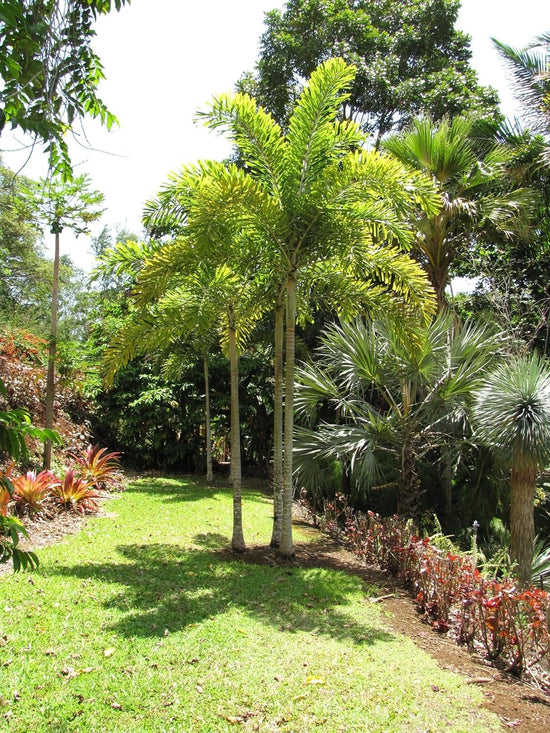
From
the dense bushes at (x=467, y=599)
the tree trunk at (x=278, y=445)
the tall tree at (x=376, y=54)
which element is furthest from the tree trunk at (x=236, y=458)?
the tall tree at (x=376, y=54)

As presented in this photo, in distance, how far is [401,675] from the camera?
4172 millimetres

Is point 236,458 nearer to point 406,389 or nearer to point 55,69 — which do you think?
point 406,389

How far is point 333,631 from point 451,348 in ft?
17.0

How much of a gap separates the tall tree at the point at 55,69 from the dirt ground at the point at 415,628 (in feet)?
14.8

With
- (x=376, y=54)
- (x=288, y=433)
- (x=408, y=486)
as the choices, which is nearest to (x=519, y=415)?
(x=408, y=486)

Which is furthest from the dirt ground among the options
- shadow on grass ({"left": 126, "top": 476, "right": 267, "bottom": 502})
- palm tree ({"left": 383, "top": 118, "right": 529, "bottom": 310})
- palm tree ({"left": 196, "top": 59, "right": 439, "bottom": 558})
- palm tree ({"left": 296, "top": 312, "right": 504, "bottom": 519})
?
palm tree ({"left": 383, "top": 118, "right": 529, "bottom": 310})

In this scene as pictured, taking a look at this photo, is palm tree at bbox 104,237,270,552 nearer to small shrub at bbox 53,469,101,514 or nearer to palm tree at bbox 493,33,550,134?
small shrub at bbox 53,469,101,514

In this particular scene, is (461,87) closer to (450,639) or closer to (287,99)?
(287,99)

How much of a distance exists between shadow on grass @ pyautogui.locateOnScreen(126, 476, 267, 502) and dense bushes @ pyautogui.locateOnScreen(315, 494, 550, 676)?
4270 mm

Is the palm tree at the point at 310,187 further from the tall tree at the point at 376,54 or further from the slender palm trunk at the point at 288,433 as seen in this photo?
the tall tree at the point at 376,54

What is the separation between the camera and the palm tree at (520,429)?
6.76m

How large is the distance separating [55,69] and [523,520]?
7.43 metres

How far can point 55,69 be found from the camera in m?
2.50

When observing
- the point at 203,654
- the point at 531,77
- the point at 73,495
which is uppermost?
the point at 531,77
